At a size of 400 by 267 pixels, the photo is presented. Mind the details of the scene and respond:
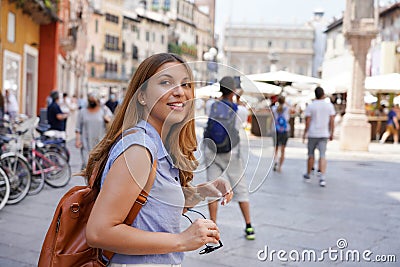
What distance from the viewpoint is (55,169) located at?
9.66m

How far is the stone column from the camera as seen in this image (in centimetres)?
1786

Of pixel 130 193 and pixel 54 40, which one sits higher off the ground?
pixel 54 40

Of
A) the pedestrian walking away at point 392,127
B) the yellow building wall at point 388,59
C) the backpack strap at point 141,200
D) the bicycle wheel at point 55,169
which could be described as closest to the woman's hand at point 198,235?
the backpack strap at point 141,200

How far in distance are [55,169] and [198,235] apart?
807 cm

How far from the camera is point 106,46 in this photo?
7600 cm

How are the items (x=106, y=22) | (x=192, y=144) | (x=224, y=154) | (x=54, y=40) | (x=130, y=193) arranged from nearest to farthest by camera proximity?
(x=130, y=193) < (x=192, y=144) < (x=224, y=154) < (x=54, y=40) < (x=106, y=22)

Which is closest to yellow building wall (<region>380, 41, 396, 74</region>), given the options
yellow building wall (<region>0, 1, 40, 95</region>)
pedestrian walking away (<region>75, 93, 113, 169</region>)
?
yellow building wall (<region>0, 1, 40, 95</region>)

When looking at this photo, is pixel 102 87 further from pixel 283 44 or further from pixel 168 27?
pixel 283 44

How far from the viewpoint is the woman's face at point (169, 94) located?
195 centimetres

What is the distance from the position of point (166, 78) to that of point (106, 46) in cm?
7545

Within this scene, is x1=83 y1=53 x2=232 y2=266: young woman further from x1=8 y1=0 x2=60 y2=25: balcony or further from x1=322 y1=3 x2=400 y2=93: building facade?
x1=322 y1=3 x2=400 y2=93: building facade

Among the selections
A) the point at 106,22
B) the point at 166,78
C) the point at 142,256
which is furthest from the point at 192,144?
the point at 106,22

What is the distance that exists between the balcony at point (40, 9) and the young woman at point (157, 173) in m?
15.3

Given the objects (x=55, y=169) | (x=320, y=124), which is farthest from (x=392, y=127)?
(x=55, y=169)
